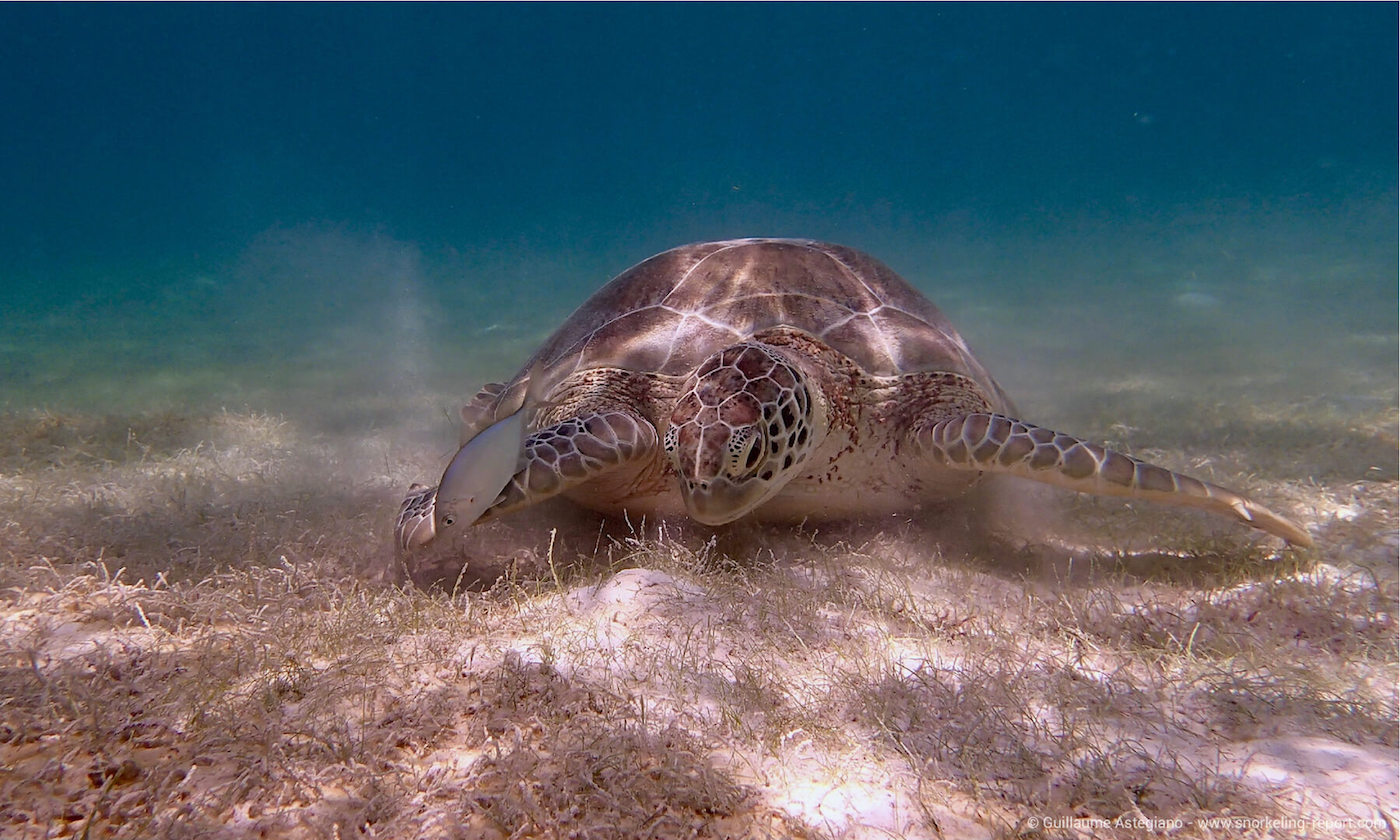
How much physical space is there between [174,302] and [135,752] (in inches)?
1222

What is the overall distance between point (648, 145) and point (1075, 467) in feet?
365

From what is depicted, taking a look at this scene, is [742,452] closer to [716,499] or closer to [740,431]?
[740,431]

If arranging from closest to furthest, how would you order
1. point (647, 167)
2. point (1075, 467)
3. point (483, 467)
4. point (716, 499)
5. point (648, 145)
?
1. point (483, 467)
2. point (716, 499)
3. point (1075, 467)
4. point (647, 167)
5. point (648, 145)

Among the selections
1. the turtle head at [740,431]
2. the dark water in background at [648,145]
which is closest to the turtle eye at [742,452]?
the turtle head at [740,431]

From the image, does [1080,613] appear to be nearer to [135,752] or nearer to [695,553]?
[695,553]

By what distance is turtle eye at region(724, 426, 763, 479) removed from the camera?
2660 millimetres

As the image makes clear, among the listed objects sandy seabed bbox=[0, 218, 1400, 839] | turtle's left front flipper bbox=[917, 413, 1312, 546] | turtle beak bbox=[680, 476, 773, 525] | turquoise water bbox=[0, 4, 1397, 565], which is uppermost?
turquoise water bbox=[0, 4, 1397, 565]

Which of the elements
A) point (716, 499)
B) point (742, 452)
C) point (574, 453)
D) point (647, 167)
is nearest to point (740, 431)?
point (742, 452)

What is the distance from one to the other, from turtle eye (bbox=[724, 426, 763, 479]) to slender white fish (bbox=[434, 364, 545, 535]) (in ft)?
2.85

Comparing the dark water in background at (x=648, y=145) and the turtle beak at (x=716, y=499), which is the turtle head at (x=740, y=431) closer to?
the turtle beak at (x=716, y=499)

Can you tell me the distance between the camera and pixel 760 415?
2.80 meters

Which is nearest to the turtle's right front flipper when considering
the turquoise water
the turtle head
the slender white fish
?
the turtle head

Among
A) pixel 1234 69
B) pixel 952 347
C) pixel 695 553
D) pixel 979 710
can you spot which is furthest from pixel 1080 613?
pixel 1234 69

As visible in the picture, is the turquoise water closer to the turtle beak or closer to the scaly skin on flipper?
the scaly skin on flipper
